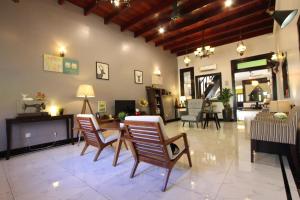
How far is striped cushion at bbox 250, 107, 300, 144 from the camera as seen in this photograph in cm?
221

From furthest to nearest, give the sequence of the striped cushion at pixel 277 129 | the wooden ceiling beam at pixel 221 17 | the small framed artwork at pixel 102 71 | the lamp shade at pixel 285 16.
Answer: the small framed artwork at pixel 102 71 < the wooden ceiling beam at pixel 221 17 < the striped cushion at pixel 277 129 < the lamp shade at pixel 285 16

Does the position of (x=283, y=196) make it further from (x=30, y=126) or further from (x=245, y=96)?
(x=245, y=96)

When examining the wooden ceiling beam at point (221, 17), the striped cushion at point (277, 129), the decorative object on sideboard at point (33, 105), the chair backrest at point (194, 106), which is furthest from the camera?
the chair backrest at point (194, 106)

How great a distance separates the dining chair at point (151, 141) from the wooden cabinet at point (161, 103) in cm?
459

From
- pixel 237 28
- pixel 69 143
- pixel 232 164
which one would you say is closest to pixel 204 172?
pixel 232 164

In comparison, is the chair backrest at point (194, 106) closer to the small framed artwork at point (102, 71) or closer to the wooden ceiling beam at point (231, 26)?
the wooden ceiling beam at point (231, 26)

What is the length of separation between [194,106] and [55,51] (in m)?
4.74

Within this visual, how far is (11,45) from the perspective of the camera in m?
3.50

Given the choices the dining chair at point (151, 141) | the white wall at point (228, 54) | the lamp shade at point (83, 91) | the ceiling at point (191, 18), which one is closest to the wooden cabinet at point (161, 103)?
the white wall at point (228, 54)

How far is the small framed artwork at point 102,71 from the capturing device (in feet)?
16.6

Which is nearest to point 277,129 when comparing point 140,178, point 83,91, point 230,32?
point 140,178

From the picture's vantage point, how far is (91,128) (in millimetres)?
2904

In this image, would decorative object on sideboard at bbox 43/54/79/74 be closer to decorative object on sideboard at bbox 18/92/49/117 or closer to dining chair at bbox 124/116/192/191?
decorative object on sideboard at bbox 18/92/49/117

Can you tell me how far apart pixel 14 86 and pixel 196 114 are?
5.23 meters
